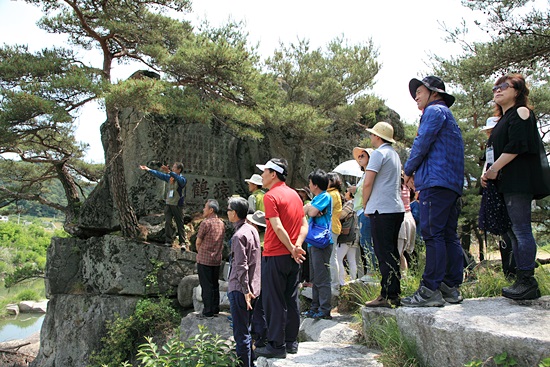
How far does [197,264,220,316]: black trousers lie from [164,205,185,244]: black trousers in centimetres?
235

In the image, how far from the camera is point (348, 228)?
18.2 ft

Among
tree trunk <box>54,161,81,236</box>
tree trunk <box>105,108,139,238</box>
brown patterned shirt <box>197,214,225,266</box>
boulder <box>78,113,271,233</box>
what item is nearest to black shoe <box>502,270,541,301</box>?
brown patterned shirt <box>197,214,225,266</box>

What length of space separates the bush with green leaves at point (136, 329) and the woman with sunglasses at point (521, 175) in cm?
633

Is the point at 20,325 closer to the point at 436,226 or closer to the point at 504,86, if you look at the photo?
the point at 436,226

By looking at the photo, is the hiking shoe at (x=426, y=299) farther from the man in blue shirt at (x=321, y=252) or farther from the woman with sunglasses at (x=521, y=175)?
the man in blue shirt at (x=321, y=252)

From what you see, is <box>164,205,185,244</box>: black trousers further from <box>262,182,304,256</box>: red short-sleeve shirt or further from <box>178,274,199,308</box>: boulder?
<box>262,182,304,256</box>: red short-sleeve shirt

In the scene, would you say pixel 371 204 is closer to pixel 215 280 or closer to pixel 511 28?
pixel 215 280

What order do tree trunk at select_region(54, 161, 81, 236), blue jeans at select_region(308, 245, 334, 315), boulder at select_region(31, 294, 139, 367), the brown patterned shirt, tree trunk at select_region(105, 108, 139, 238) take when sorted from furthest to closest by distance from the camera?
tree trunk at select_region(54, 161, 81, 236), tree trunk at select_region(105, 108, 139, 238), boulder at select_region(31, 294, 139, 367), the brown patterned shirt, blue jeans at select_region(308, 245, 334, 315)

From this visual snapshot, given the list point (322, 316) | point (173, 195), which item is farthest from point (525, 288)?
point (173, 195)

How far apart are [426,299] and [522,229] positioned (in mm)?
824

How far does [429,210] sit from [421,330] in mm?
847

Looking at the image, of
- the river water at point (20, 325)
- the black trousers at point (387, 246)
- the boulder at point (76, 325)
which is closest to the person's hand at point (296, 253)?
the black trousers at point (387, 246)

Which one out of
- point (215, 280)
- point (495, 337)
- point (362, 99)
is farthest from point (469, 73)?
point (495, 337)

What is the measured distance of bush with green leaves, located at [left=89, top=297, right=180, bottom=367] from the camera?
804 cm
